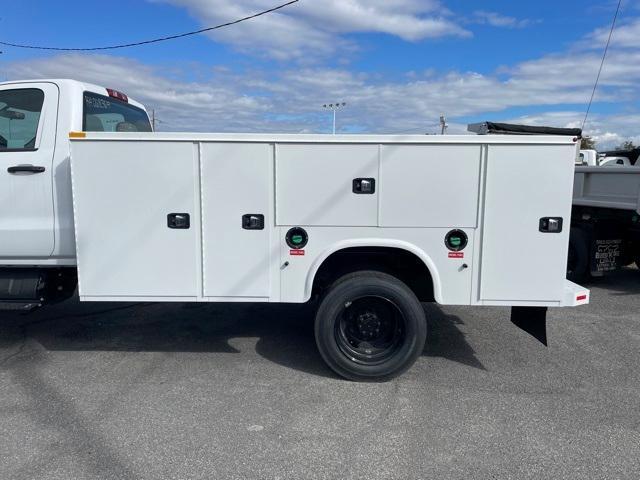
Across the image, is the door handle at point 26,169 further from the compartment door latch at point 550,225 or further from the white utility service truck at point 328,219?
the compartment door latch at point 550,225

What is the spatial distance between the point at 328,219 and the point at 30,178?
2438 mm

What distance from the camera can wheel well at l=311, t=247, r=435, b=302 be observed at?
4238 millimetres

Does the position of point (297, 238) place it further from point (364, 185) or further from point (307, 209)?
point (364, 185)

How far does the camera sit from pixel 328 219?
3.91m

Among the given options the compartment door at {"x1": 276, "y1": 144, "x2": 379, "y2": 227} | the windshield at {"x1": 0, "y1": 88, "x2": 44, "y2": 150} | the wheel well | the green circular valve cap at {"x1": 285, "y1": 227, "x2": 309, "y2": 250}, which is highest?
the windshield at {"x1": 0, "y1": 88, "x2": 44, "y2": 150}

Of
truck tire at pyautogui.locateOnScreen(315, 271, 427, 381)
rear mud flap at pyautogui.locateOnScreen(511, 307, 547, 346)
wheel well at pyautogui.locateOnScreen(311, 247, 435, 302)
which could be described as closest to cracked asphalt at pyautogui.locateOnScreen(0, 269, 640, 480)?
truck tire at pyautogui.locateOnScreen(315, 271, 427, 381)

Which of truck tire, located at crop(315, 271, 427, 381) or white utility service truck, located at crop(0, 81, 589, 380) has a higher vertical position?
white utility service truck, located at crop(0, 81, 589, 380)

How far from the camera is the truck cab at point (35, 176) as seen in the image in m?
4.23

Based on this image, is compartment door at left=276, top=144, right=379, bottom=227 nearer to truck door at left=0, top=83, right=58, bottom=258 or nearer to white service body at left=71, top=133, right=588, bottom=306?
white service body at left=71, top=133, right=588, bottom=306

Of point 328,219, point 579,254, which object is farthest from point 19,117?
point 579,254

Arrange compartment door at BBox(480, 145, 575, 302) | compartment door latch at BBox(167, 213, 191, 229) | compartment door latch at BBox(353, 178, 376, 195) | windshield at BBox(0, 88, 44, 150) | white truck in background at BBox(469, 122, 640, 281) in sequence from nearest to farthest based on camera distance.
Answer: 1. compartment door at BBox(480, 145, 575, 302)
2. compartment door latch at BBox(353, 178, 376, 195)
3. compartment door latch at BBox(167, 213, 191, 229)
4. windshield at BBox(0, 88, 44, 150)
5. white truck in background at BBox(469, 122, 640, 281)

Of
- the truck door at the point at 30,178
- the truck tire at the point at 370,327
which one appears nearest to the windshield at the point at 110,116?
the truck door at the point at 30,178

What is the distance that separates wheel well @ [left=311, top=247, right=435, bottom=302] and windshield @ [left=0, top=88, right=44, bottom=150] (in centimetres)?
263

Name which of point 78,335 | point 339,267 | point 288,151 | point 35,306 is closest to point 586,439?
point 339,267
